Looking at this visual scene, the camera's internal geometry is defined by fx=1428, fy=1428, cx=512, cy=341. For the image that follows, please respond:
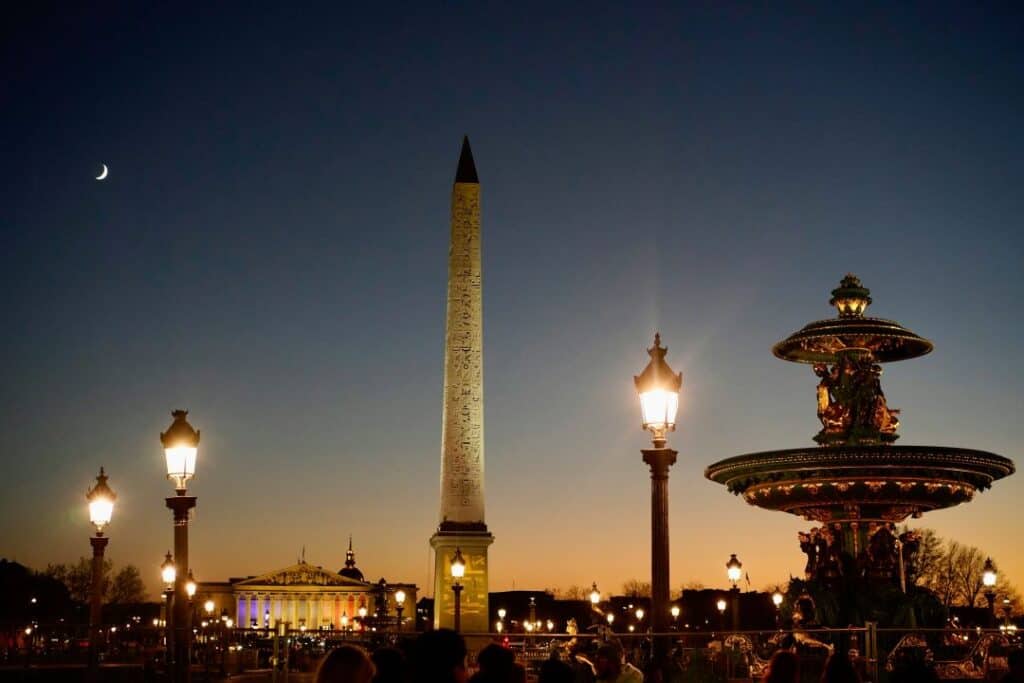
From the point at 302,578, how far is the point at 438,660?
16009 cm

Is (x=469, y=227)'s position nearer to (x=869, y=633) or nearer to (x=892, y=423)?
(x=892, y=423)

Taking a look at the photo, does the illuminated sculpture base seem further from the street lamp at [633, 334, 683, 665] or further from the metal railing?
the street lamp at [633, 334, 683, 665]

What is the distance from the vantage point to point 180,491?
1794cm

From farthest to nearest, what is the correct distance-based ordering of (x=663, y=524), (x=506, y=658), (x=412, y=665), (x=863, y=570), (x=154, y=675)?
(x=863, y=570)
(x=154, y=675)
(x=663, y=524)
(x=506, y=658)
(x=412, y=665)

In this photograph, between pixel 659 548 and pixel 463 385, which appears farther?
pixel 463 385

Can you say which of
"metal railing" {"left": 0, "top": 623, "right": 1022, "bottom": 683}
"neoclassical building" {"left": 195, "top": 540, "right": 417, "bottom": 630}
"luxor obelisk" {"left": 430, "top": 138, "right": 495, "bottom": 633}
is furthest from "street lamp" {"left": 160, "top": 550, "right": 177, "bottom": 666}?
"neoclassical building" {"left": 195, "top": 540, "right": 417, "bottom": 630}

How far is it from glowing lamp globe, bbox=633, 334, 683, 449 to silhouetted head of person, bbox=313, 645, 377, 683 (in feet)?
24.4

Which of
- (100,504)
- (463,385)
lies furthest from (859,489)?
(463,385)

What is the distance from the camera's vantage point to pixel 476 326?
55.3 meters

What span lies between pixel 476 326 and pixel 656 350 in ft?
→ 132

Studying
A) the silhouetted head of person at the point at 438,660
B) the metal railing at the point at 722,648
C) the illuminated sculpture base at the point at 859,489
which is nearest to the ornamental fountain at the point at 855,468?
the illuminated sculpture base at the point at 859,489

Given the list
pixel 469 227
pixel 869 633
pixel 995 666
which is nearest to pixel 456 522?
pixel 469 227

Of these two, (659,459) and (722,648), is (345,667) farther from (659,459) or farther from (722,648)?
(722,648)

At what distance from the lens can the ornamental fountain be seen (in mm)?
27578
